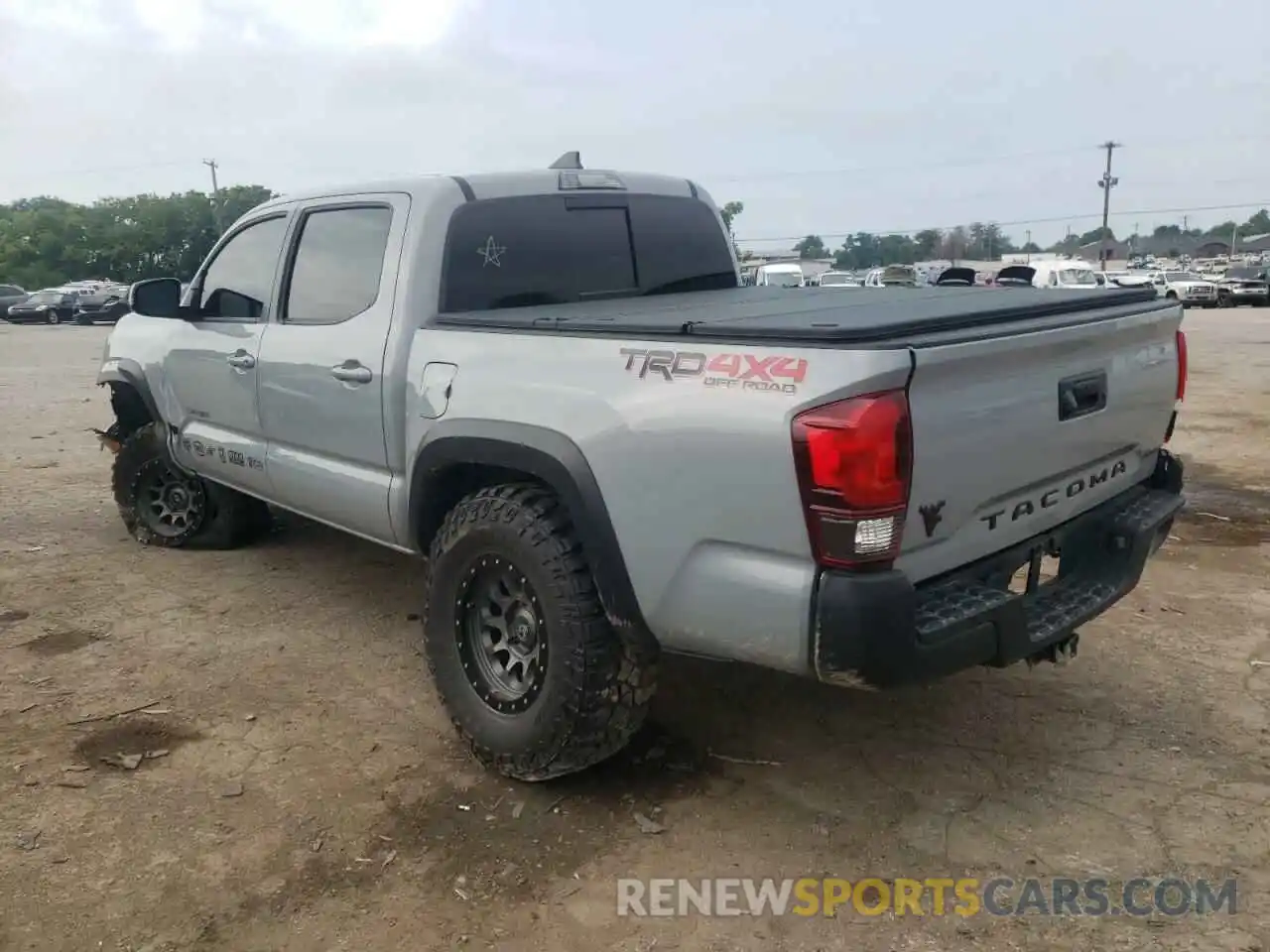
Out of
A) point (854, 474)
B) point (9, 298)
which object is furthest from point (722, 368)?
point (9, 298)

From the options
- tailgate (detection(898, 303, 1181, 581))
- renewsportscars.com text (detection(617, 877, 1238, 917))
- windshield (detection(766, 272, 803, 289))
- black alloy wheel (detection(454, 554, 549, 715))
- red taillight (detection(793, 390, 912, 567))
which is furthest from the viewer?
windshield (detection(766, 272, 803, 289))

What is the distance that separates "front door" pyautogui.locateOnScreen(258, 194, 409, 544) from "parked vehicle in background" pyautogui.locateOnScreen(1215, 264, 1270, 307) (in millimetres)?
36058

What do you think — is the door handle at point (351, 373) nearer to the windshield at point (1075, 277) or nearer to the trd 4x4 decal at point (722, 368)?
the trd 4x4 decal at point (722, 368)

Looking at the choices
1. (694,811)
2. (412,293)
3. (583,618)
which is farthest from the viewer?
(412,293)

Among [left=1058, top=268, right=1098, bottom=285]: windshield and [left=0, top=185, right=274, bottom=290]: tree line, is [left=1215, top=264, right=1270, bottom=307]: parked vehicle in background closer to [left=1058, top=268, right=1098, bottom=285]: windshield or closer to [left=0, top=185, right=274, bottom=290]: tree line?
[left=1058, top=268, right=1098, bottom=285]: windshield

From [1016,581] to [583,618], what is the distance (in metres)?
1.58

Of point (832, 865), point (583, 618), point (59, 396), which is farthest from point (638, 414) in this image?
point (59, 396)

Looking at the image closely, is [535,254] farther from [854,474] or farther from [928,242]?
[928,242]

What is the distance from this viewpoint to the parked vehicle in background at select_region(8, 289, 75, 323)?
35469 mm

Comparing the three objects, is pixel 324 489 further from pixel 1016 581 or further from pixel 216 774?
pixel 1016 581

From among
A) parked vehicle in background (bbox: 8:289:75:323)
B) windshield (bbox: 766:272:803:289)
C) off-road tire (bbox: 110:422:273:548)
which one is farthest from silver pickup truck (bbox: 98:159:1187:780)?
parked vehicle in background (bbox: 8:289:75:323)

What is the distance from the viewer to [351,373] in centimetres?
385

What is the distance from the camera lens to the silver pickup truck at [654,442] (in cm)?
247

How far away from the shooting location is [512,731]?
128 inches
